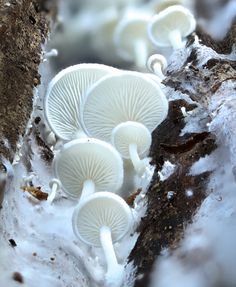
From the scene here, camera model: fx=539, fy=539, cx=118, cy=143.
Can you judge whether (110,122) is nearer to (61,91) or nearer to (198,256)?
(61,91)

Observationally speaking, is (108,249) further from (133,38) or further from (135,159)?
(133,38)

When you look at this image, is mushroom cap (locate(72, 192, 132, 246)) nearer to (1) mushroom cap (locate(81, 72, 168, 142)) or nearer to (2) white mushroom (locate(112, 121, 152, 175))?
(2) white mushroom (locate(112, 121, 152, 175))

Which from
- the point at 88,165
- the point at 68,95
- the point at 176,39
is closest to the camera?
the point at 88,165

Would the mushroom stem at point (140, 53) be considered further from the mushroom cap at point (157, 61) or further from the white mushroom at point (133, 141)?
the white mushroom at point (133, 141)

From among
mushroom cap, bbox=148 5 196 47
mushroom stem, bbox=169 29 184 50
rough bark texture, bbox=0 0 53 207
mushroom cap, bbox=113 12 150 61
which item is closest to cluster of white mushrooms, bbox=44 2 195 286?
rough bark texture, bbox=0 0 53 207

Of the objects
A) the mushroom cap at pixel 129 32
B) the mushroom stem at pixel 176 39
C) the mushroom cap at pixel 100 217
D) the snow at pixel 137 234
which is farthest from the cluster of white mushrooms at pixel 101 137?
the mushroom cap at pixel 129 32

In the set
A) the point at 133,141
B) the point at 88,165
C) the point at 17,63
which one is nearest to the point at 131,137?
the point at 133,141
